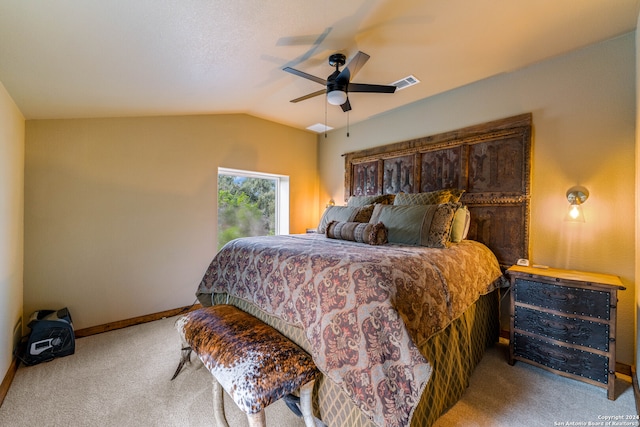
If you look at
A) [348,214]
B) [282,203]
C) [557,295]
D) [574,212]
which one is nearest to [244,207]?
[282,203]

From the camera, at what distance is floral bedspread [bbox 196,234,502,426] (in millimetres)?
1183

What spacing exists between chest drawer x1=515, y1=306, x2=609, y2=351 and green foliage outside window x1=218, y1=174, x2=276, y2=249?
3541mm

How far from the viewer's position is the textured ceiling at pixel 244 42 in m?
1.43

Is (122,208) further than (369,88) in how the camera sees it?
Yes

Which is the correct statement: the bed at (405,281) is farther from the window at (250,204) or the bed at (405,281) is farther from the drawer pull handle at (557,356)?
the window at (250,204)

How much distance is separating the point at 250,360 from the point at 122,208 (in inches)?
105

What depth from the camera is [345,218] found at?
315 centimetres

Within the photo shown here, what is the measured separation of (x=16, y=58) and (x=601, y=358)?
4.29 m

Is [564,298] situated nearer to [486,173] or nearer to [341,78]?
[486,173]

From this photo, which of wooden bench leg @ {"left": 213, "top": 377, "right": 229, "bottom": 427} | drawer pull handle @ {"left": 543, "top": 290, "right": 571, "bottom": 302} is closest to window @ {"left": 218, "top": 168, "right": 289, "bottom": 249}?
wooden bench leg @ {"left": 213, "top": 377, "right": 229, "bottom": 427}

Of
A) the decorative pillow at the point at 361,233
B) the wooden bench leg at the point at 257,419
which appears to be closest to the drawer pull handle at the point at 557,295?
the decorative pillow at the point at 361,233

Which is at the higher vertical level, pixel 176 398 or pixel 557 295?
pixel 557 295

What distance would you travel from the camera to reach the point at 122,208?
2979 mm

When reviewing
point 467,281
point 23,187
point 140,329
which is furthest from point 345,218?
point 23,187
